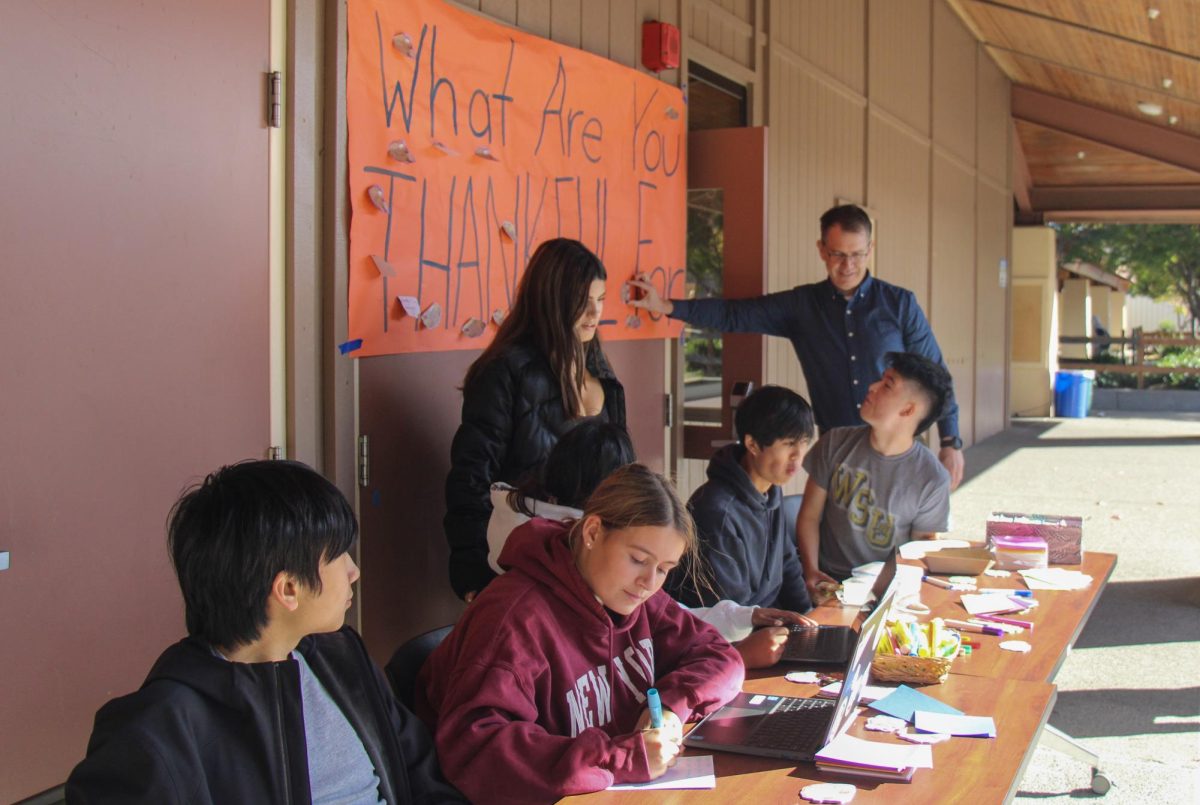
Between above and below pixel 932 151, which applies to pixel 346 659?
below

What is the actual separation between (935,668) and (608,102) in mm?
2696

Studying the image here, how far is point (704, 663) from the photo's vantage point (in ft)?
7.72

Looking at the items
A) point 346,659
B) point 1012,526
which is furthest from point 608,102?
point 346,659

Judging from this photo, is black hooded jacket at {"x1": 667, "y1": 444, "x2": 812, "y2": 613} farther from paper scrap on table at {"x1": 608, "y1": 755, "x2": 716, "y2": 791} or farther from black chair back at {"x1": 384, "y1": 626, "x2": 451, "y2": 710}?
paper scrap on table at {"x1": 608, "y1": 755, "x2": 716, "y2": 791}

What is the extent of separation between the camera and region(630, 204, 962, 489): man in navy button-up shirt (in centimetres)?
458

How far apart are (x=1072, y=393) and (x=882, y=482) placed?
15.2 metres

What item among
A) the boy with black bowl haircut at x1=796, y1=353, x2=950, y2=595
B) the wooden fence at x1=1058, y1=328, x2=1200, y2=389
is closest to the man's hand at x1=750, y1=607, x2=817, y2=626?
the boy with black bowl haircut at x1=796, y1=353, x2=950, y2=595

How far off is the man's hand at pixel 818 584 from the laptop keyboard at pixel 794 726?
39.5 inches

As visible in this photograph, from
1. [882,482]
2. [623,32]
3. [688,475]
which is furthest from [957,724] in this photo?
[688,475]

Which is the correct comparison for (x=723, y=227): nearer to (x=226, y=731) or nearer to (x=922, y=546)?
(x=922, y=546)

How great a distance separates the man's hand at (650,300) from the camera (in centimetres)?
469

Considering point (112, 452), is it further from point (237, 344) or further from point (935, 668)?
point (935, 668)

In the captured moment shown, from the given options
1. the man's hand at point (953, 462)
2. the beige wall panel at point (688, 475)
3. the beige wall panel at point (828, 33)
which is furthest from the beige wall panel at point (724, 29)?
the man's hand at point (953, 462)

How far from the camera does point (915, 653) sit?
2588 millimetres
